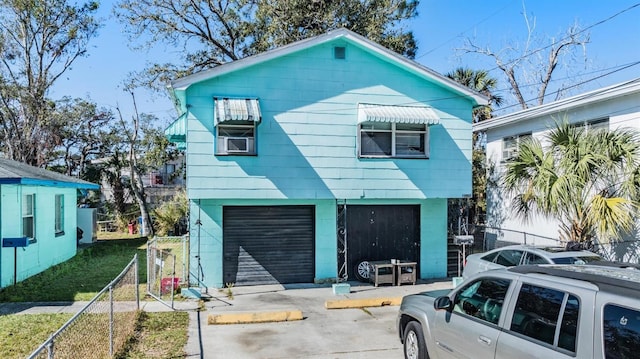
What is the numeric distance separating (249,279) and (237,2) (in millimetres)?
16779

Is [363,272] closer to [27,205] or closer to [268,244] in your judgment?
[268,244]

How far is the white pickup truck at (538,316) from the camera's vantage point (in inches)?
139

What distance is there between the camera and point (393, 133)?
1262 cm

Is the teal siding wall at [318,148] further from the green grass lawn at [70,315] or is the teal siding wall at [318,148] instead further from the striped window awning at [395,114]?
the green grass lawn at [70,315]

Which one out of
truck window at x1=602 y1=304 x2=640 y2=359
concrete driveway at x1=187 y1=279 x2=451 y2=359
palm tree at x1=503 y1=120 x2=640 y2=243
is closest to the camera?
truck window at x1=602 y1=304 x2=640 y2=359

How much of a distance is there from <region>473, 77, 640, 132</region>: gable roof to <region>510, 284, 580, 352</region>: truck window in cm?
995

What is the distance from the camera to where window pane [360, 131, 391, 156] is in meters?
12.5

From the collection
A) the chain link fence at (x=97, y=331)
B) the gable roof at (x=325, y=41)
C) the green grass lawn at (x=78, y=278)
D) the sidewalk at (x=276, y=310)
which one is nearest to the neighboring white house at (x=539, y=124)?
the gable roof at (x=325, y=41)

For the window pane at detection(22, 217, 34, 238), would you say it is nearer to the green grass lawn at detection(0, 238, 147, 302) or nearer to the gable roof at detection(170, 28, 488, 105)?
the green grass lawn at detection(0, 238, 147, 302)

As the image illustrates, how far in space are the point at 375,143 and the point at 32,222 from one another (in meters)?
10.2

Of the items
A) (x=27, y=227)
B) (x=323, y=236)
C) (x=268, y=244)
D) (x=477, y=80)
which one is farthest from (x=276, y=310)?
(x=477, y=80)

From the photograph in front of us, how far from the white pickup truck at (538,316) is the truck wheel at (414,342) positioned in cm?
1

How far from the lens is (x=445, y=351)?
545cm

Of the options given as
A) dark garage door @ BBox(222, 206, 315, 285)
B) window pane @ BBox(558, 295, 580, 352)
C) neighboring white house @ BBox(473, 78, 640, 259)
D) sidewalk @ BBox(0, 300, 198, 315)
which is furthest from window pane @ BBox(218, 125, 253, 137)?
window pane @ BBox(558, 295, 580, 352)
